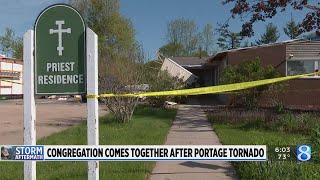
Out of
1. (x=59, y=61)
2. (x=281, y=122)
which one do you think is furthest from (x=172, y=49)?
(x=59, y=61)

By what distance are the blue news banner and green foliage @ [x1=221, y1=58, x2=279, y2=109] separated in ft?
46.8

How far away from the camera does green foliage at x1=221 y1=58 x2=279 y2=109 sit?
19.0 metres

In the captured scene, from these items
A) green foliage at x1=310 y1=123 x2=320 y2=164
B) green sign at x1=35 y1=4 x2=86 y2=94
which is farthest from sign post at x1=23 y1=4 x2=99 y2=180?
green foliage at x1=310 y1=123 x2=320 y2=164

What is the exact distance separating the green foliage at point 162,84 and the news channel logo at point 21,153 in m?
17.5

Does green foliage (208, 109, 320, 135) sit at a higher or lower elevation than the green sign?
lower

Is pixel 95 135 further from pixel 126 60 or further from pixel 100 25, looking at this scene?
pixel 100 25

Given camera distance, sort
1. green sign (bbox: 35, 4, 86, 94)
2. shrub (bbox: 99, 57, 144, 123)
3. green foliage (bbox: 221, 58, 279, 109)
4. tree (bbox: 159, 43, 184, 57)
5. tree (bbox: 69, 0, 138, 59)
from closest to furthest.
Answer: green sign (bbox: 35, 4, 86, 94), shrub (bbox: 99, 57, 144, 123), green foliage (bbox: 221, 58, 279, 109), tree (bbox: 69, 0, 138, 59), tree (bbox: 159, 43, 184, 57)

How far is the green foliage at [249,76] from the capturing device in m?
19.0

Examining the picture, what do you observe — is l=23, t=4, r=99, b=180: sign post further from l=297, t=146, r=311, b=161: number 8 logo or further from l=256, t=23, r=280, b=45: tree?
l=256, t=23, r=280, b=45: tree

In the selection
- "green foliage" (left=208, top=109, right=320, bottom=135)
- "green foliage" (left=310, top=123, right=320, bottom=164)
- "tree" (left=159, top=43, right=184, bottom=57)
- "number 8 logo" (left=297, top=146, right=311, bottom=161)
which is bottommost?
"green foliage" (left=208, top=109, right=320, bottom=135)

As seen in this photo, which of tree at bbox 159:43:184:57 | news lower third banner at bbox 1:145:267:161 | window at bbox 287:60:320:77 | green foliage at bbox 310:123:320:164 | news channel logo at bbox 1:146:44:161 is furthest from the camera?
tree at bbox 159:43:184:57

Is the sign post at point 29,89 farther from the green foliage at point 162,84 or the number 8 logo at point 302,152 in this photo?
the green foliage at point 162,84

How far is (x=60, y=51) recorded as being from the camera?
501 centimetres

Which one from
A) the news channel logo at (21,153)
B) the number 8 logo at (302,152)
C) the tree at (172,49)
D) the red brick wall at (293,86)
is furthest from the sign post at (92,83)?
the tree at (172,49)
